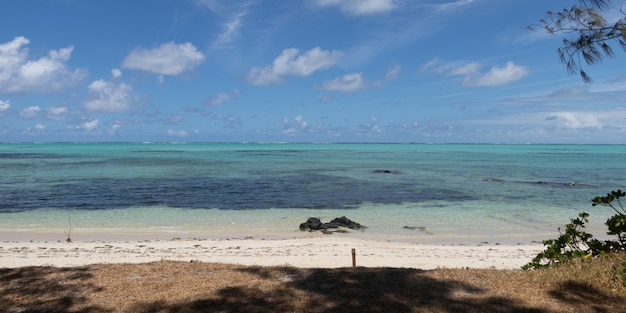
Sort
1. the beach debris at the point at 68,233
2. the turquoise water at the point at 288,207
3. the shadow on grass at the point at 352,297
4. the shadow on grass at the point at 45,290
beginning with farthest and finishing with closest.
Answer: the turquoise water at the point at 288,207 → the beach debris at the point at 68,233 → the shadow on grass at the point at 45,290 → the shadow on grass at the point at 352,297

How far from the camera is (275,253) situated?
13656 mm

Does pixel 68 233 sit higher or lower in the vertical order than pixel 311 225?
higher

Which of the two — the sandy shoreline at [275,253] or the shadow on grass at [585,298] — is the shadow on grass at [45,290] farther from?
the shadow on grass at [585,298]

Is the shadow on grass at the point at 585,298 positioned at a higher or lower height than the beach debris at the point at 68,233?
higher

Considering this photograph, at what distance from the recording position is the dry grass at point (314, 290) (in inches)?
234

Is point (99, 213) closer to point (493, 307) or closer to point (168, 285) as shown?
point (168, 285)

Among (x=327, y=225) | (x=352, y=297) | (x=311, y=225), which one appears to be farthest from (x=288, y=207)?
(x=352, y=297)

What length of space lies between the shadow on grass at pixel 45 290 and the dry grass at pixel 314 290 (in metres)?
0.02

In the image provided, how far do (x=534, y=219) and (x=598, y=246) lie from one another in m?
15.7

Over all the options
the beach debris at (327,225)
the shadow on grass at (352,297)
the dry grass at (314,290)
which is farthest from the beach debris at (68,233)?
the shadow on grass at (352,297)

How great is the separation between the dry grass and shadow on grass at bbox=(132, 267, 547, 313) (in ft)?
0.05

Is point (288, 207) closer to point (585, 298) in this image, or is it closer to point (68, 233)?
point (68, 233)

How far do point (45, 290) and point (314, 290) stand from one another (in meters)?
4.42

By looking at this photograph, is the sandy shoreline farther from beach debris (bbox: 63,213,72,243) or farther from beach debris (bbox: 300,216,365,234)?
beach debris (bbox: 300,216,365,234)
